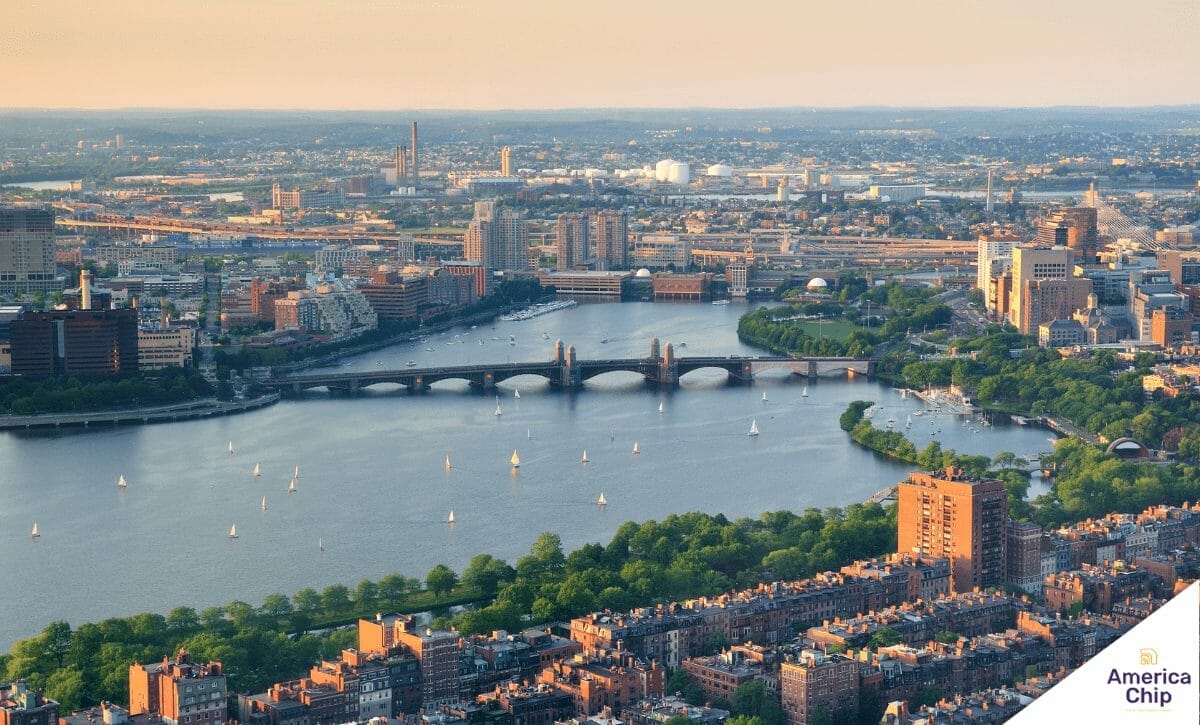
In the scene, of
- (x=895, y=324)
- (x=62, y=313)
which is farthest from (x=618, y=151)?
(x=62, y=313)

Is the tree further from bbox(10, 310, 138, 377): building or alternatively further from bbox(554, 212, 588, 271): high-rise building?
bbox(554, 212, 588, 271): high-rise building

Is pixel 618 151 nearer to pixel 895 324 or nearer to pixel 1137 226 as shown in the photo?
pixel 1137 226

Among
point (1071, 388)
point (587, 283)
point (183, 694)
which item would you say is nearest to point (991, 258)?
point (587, 283)

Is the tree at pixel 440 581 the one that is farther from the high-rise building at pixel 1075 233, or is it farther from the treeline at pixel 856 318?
the high-rise building at pixel 1075 233

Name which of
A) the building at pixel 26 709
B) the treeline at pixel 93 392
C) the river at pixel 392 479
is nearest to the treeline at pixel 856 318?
the river at pixel 392 479

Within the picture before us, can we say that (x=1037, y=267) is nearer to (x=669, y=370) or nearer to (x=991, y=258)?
(x=991, y=258)

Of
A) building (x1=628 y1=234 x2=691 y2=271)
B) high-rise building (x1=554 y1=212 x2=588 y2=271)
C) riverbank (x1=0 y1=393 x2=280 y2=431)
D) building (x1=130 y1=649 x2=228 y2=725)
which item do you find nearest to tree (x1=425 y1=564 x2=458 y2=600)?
building (x1=130 y1=649 x2=228 y2=725)
